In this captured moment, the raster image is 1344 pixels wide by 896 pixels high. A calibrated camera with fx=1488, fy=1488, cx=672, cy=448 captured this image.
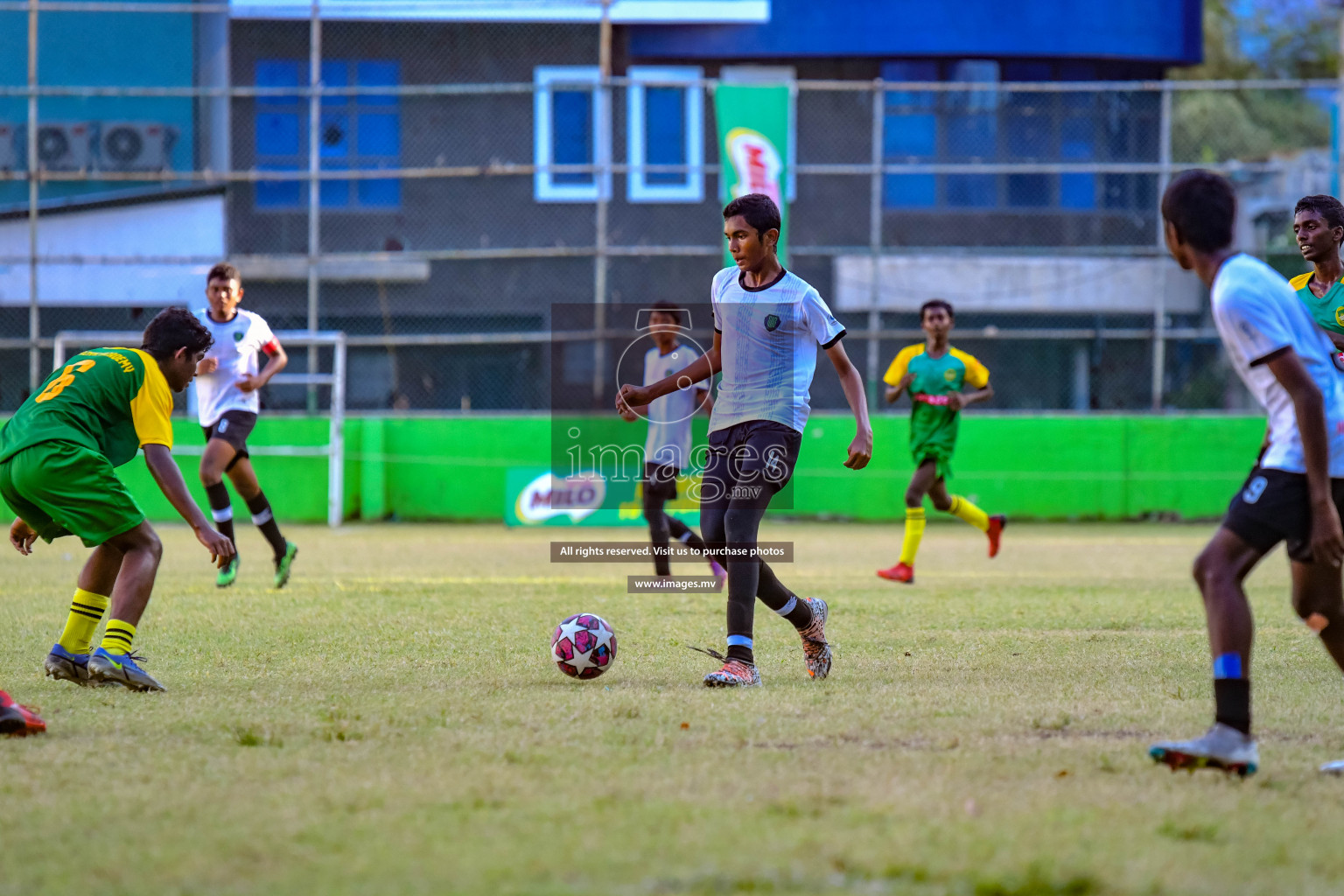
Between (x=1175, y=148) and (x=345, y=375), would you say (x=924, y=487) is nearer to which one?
(x=345, y=375)

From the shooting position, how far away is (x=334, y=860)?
332 cm

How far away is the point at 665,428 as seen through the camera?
1088cm

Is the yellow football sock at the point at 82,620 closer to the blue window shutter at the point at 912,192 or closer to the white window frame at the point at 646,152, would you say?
the white window frame at the point at 646,152

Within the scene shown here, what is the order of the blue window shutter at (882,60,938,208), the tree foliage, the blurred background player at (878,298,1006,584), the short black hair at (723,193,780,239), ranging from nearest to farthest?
the short black hair at (723,193,780,239), the blurred background player at (878,298,1006,584), the blue window shutter at (882,60,938,208), the tree foliage

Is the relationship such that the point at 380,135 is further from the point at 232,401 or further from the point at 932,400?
the point at 932,400

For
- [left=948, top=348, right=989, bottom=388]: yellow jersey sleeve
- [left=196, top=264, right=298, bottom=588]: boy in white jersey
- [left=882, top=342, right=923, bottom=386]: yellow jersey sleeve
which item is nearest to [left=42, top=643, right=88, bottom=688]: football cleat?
[left=196, top=264, right=298, bottom=588]: boy in white jersey

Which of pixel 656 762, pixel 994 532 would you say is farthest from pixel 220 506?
pixel 656 762

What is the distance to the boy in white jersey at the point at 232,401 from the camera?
1020cm

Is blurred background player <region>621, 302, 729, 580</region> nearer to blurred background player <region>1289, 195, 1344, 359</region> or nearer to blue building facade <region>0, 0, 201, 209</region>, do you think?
blurred background player <region>1289, 195, 1344, 359</region>

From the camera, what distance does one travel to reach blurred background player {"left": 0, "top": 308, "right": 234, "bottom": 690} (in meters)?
5.71

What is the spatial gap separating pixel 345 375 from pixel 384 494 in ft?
7.86

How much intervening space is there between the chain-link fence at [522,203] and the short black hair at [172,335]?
1241 centimetres

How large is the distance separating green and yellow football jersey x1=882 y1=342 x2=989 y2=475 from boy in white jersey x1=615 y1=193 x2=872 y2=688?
5178 mm

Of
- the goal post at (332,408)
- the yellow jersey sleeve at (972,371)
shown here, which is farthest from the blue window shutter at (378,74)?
the yellow jersey sleeve at (972,371)
